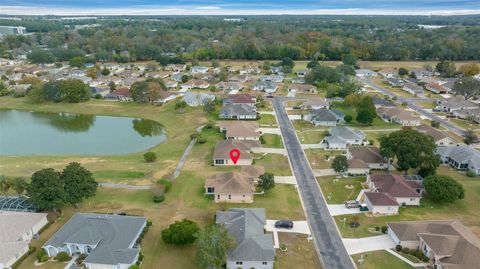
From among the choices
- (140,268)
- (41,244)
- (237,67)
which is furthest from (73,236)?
(237,67)

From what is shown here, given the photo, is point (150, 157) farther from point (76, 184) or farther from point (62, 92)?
point (62, 92)

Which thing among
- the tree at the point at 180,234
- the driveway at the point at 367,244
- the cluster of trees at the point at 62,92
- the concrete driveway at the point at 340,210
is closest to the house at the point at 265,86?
the cluster of trees at the point at 62,92

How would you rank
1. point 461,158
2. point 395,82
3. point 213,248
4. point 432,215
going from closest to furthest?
point 213,248
point 432,215
point 461,158
point 395,82

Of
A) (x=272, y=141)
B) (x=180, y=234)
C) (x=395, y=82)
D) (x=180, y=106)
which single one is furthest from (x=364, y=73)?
(x=180, y=234)

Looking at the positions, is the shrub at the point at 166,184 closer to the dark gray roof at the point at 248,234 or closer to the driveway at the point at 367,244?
the dark gray roof at the point at 248,234

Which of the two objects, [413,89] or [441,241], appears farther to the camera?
[413,89]

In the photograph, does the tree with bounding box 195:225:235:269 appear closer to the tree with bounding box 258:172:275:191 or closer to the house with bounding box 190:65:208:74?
the tree with bounding box 258:172:275:191

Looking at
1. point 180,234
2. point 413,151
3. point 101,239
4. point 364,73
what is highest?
point 413,151
